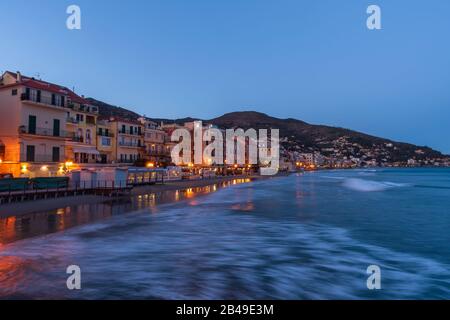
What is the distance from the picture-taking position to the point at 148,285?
425 inches

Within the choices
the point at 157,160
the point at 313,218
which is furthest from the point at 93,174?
the point at 157,160

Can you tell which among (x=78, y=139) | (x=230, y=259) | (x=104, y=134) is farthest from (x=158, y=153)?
(x=230, y=259)

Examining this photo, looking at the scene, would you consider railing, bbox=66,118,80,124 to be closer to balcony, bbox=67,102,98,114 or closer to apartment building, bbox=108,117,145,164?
balcony, bbox=67,102,98,114

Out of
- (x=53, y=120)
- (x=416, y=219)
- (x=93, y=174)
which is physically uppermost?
(x=53, y=120)

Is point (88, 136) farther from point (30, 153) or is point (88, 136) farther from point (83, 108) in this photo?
point (30, 153)

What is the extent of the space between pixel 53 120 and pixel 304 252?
116 ft

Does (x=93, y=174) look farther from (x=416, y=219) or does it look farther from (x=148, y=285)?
(x=416, y=219)

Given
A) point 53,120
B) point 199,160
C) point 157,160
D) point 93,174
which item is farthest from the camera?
point 199,160

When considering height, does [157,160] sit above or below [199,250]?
above

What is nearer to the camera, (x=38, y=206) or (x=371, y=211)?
(x=38, y=206)

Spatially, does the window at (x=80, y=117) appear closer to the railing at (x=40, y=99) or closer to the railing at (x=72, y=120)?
the railing at (x=72, y=120)

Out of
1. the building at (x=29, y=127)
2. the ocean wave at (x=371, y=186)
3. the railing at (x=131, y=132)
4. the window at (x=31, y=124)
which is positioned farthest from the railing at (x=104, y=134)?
the ocean wave at (x=371, y=186)

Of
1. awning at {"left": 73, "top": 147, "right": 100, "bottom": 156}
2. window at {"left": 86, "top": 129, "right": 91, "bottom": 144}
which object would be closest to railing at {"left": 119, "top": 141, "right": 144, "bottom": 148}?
window at {"left": 86, "top": 129, "right": 91, "bottom": 144}

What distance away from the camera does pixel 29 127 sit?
36125 mm
